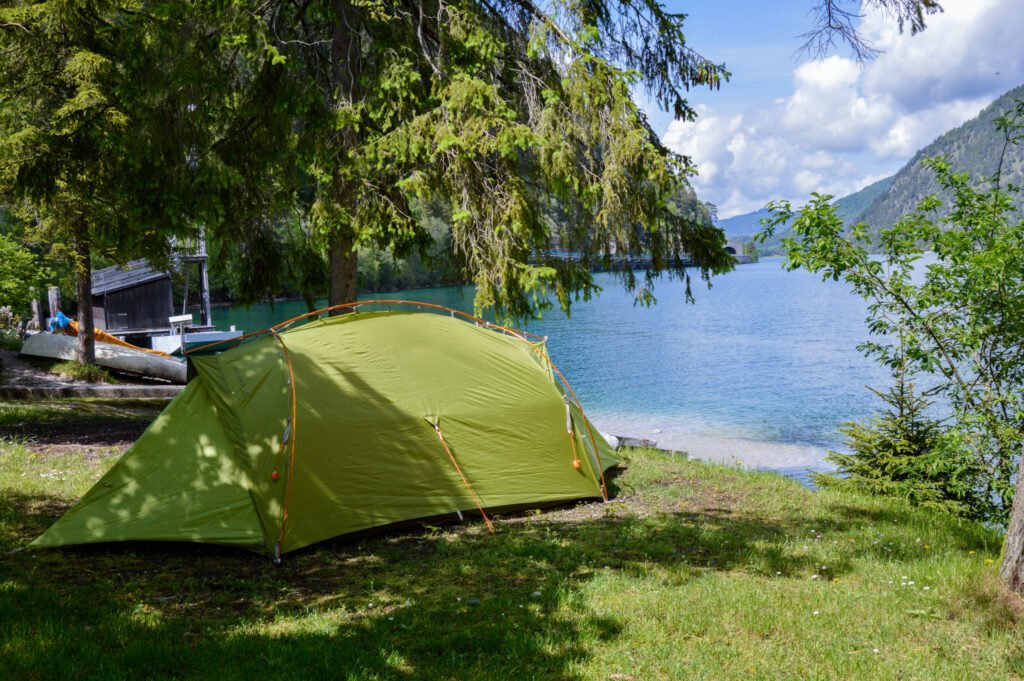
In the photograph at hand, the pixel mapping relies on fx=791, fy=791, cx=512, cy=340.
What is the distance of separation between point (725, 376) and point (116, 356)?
60.7ft

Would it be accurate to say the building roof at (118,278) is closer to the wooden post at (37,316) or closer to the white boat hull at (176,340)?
the wooden post at (37,316)

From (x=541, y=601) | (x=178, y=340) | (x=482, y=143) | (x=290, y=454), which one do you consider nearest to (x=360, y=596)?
(x=541, y=601)

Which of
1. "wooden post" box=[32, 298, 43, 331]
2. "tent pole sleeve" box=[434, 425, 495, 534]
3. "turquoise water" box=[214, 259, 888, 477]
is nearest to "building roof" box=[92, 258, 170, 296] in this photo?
"wooden post" box=[32, 298, 43, 331]

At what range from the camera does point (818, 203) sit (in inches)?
360

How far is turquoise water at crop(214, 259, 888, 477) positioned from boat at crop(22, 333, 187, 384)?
3027 millimetres

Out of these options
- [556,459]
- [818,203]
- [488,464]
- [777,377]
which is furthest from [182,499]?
[777,377]

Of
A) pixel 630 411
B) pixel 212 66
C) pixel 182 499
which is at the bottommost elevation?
pixel 630 411

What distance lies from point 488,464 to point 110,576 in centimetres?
363

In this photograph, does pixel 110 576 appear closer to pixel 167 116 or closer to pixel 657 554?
pixel 657 554

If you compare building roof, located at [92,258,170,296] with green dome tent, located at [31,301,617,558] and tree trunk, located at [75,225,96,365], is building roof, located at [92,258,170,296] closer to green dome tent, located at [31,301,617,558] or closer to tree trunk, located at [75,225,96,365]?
tree trunk, located at [75,225,96,365]

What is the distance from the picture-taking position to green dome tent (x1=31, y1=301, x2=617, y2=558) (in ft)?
22.3

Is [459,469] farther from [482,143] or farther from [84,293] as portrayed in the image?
[84,293]

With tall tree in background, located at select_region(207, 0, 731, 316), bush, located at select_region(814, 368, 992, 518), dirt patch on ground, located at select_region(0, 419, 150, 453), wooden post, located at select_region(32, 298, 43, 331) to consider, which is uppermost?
tall tree in background, located at select_region(207, 0, 731, 316)

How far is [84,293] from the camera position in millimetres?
17609
